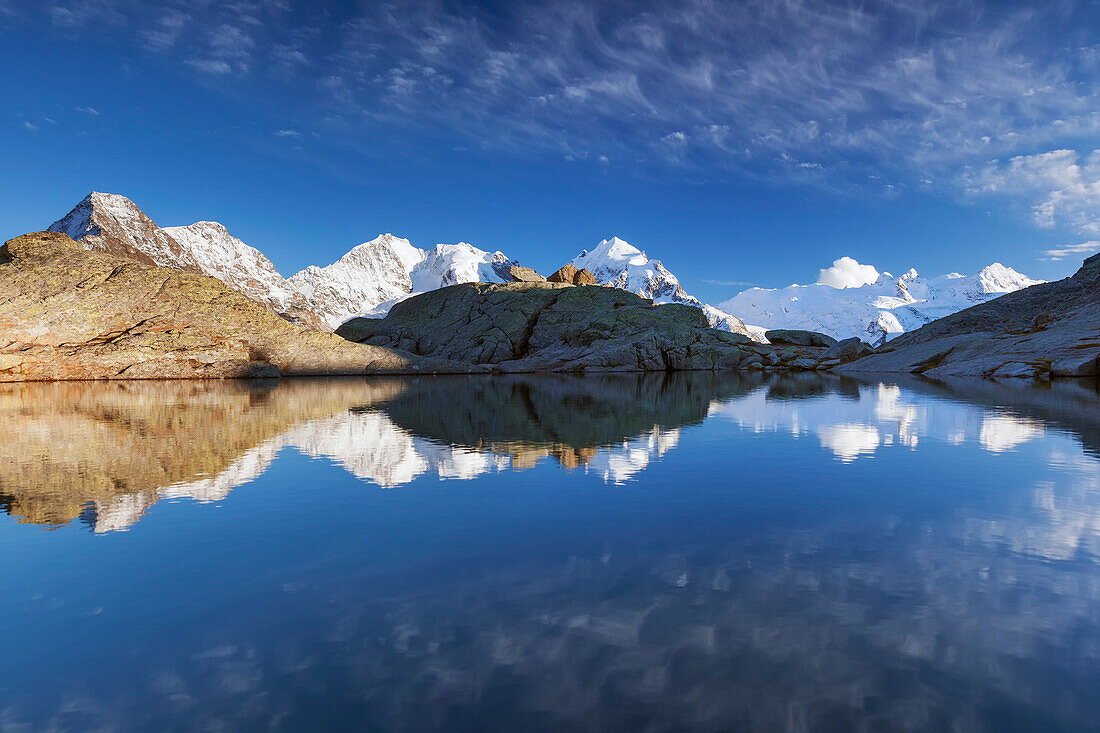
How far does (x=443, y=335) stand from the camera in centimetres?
7031

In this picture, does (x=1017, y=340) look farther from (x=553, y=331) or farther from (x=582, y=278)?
(x=582, y=278)

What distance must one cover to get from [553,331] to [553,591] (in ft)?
211

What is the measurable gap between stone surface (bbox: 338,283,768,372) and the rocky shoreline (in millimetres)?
198

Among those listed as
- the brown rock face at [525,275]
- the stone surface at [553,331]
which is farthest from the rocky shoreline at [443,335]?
the brown rock face at [525,275]

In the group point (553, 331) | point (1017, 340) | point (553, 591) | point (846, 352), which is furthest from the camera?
point (553, 331)

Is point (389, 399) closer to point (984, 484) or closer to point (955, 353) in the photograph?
point (984, 484)

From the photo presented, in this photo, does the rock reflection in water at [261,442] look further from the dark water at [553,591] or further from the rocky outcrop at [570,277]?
the rocky outcrop at [570,277]

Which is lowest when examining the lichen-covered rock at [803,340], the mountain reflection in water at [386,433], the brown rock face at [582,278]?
the mountain reflection in water at [386,433]

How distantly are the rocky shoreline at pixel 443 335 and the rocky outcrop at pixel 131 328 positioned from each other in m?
0.10

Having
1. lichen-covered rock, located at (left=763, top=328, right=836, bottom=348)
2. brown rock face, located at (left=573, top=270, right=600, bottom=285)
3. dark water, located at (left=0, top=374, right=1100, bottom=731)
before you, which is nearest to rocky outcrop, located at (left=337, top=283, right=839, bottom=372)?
lichen-covered rock, located at (left=763, top=328, right=836, bottom=348)

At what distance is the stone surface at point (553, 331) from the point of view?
63219mm

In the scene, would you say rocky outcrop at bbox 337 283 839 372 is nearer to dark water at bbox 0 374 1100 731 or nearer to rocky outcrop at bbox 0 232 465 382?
rocky outcrop at bbox 0 232 465 382

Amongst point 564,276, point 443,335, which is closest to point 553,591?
point 443,335

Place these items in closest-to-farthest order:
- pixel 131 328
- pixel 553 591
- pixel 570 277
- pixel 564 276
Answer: pixel 553 591 → pixel 131 328 → pixel 564 276 → pixel 570 277
